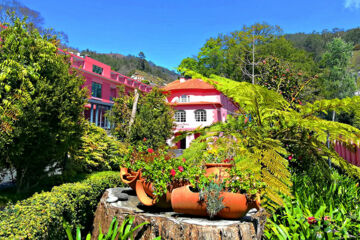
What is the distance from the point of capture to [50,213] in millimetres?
3092

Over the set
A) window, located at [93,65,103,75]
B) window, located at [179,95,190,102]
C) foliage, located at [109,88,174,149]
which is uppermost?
window, located at [93,65,103,75]

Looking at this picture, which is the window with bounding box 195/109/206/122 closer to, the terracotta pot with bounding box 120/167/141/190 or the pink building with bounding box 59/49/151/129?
the pink building with bounding box 59/49/151/129

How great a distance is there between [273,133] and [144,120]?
9.47 meters

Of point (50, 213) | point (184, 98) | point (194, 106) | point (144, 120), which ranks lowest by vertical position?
point (50, 213)

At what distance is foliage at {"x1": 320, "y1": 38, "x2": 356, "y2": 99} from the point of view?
30.1 metres

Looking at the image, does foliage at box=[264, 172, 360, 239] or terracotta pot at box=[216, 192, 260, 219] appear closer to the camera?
terracotta pot at box=[216, 192, 260, 219]

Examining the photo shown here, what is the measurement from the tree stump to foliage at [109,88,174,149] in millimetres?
6911

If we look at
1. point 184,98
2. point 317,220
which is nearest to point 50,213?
point 317,220

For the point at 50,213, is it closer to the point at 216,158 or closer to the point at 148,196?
the point at 148,196

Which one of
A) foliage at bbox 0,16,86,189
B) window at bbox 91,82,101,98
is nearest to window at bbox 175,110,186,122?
window at bbox 91,82,101,98

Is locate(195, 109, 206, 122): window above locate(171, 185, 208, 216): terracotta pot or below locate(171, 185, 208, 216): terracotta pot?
above

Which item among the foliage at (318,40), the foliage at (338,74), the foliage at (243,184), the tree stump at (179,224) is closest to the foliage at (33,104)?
the tree stump at (179,224)

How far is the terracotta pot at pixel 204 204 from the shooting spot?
2617 mm

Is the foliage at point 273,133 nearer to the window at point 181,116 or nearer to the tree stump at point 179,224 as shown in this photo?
the tree stump at point 179,224
